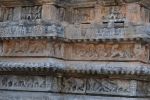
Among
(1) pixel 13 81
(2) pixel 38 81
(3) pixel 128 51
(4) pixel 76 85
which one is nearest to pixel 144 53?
(3) pixel 128 51

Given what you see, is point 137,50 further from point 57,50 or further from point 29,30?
point 29,30

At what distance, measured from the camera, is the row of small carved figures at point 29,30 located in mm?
7309

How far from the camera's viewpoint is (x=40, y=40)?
7.48 metres

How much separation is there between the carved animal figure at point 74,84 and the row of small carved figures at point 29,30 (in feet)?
4.27

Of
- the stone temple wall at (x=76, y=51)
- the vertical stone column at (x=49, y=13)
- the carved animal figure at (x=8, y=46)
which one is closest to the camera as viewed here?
the stone temple wall at (x=76, y=51)

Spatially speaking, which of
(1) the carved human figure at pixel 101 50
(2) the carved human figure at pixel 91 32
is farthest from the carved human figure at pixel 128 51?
(2) the carved human figure at pixel 91 32

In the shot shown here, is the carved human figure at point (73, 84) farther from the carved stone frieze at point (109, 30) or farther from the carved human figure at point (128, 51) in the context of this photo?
the carved human figure at point (128, 51)

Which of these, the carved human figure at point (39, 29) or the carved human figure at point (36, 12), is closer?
the carved human figure at point (39, 29)

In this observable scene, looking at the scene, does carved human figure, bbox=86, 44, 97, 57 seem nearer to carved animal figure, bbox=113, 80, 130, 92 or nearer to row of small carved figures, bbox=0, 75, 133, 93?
row of small carved figures, bbox=0, 75, 133, 93

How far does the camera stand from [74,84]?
24.5 ft

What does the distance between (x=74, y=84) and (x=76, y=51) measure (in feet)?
2.91

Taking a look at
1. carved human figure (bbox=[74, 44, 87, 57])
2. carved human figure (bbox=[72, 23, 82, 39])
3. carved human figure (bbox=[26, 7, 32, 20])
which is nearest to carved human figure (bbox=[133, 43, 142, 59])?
carved human figure (bbox=[74, 44, 87, 57])

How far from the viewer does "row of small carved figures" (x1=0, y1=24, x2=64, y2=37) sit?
731 centimetres

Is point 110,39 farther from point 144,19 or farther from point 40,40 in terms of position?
point 40,40
